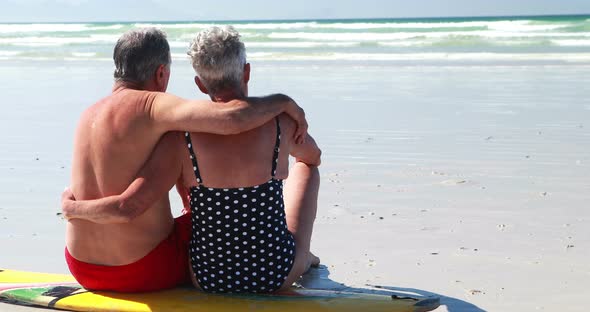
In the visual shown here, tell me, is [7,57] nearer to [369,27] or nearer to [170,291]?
[369,27]

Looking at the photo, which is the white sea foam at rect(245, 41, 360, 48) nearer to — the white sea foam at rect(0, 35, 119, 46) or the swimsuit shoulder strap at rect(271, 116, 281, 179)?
the white sea foam at rect(0, 35, 119, 46)

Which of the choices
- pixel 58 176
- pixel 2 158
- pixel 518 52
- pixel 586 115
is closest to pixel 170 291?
pixel 58 176

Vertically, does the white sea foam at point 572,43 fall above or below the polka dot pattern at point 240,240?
above

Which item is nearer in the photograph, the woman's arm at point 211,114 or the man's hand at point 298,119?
the woman's arm at point 211,114

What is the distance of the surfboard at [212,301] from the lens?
332 cm

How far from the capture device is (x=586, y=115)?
29.6 feet

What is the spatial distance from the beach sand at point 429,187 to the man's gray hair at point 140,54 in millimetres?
1139

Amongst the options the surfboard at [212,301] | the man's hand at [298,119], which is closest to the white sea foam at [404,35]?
the man's hand at [298,119]

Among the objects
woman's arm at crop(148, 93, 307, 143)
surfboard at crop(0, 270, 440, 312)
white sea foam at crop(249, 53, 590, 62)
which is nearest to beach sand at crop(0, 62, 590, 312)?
surfboard at crop(0, 270, 440, 312)

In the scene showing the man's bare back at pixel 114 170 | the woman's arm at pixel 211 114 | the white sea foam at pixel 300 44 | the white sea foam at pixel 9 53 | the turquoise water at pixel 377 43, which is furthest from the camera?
the white sea foam at pixel 300 44

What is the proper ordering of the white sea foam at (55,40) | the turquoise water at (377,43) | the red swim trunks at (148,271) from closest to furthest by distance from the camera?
the red swim trunks at (148,271) < the turquoise water at (377,43) < the white sea foam at (55,40)

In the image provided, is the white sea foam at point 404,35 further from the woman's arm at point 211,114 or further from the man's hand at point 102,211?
the man's hand at point 102,211

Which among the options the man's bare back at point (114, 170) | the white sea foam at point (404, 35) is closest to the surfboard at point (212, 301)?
the man's bare back at point (114, 170)

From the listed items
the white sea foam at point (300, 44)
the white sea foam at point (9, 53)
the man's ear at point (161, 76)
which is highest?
the white sea foam at point (300, 44)
